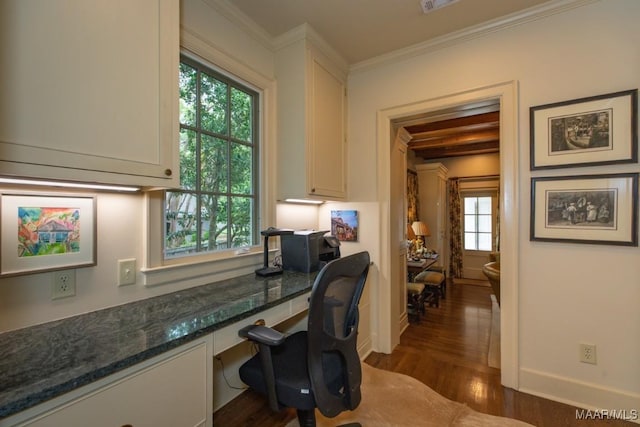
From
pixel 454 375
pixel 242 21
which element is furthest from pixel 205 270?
pixel 454 375

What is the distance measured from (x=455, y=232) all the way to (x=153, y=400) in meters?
6.02

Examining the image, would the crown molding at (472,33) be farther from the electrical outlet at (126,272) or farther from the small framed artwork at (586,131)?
the electrical outlet at (126,272)

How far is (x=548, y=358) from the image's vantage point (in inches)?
76.5

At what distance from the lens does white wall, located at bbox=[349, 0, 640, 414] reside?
1732 millimetres

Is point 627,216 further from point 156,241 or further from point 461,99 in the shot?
point 156,241

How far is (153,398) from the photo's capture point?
37.0 inches

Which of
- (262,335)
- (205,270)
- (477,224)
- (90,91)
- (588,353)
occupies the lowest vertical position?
(588,353)

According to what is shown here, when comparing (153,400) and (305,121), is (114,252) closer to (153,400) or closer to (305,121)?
(153,400)

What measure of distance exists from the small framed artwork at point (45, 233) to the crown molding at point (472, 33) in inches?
95.0

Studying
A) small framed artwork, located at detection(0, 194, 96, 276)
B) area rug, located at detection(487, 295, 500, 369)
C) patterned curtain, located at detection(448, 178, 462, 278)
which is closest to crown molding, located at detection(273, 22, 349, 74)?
small framed artwork, located at detection(0, 194, 96, 276)

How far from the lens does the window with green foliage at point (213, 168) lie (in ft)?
5.68

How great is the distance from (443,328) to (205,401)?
112 inches

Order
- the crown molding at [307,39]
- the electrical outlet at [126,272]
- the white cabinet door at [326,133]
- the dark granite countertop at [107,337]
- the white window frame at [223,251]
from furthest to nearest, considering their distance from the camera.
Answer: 1. the white cabinet door at [326,133]
2. the crown molding at [307,39]
3. the white window frame at [223,251]
4. the electrical outlet at [126,272]
5. the dark granite countertop at [107,337]

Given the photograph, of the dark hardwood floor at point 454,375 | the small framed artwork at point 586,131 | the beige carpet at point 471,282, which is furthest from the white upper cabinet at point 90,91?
the beige carpet at point 471,282
